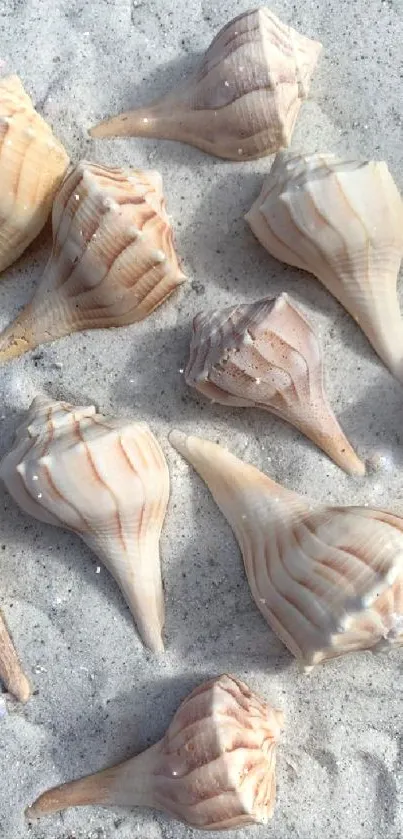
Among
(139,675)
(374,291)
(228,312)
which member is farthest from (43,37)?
(139,675)

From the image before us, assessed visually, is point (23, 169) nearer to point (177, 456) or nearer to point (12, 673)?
point (177, 456)

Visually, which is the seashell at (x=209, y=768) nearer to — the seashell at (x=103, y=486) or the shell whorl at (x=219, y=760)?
the shell whorl at (x=219, y=760)

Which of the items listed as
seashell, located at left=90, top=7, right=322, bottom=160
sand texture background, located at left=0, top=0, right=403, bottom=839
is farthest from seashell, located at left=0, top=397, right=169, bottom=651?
seashell, located at left=90, top=7, right=322, bottom=160

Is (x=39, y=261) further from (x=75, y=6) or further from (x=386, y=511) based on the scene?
(x=386, y=511)

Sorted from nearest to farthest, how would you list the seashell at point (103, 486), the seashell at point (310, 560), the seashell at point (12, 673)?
1. the seashell at point (310, 560)
2. the seashell at point (103, 486)
3. the seashell at point (12, 673)

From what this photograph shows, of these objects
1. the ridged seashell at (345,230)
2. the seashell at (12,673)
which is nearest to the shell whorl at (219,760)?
the seashell at (12,673)

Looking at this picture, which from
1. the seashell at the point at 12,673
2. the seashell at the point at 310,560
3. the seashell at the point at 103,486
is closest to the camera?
the seashell at the point at 310,560
